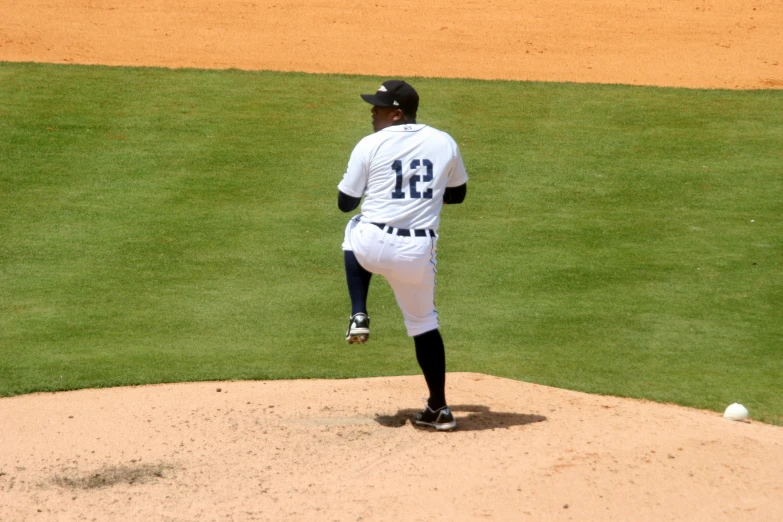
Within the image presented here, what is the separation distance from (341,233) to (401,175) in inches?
185

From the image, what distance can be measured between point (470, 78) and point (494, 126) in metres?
2.36

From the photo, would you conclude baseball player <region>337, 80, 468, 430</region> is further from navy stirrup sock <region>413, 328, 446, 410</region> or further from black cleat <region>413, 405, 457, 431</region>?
black cleat <region>413, 405, 457, 431</region>

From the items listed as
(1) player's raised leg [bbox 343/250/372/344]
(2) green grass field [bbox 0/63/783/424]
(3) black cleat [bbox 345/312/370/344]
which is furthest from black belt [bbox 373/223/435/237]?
(2) green grass field [bbox 0/63/783/424]

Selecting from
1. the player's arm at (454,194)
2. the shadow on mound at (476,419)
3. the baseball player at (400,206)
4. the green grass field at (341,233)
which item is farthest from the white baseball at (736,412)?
the player's arm at (454,194)

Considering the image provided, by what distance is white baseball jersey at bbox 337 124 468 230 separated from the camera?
17.5 ft

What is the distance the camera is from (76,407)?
6332 millimetres

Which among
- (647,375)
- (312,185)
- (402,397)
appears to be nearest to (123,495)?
(402,397)

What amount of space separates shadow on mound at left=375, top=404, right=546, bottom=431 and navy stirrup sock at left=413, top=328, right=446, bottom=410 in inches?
9.0

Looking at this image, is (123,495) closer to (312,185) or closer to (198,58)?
(312,185)

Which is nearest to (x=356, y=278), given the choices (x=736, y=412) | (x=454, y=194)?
(x=454, y=194)

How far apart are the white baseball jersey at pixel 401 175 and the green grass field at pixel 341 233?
208 centimetres

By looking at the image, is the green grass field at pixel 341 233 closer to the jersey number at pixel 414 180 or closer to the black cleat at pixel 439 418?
the black cleat at pixel 439 418

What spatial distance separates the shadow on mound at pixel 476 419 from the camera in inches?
226

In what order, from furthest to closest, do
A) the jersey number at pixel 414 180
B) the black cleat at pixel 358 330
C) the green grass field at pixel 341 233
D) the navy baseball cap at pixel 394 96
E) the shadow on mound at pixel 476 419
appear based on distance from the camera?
the green grass field at pixel 341 233 → the shadow on mound at pixel 476 419 → the navy baseball cap at pixel 394 96 → the jersey number at pixel 414 180 → the black cleat at pixel 358 330
